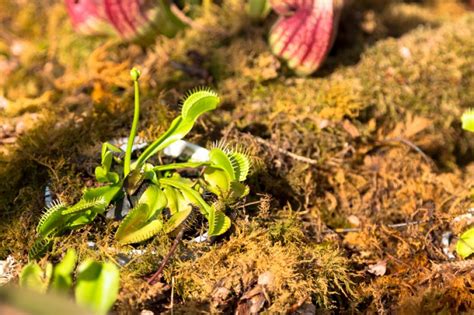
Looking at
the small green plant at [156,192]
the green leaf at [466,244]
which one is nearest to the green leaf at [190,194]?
the small green plant at [156,192]

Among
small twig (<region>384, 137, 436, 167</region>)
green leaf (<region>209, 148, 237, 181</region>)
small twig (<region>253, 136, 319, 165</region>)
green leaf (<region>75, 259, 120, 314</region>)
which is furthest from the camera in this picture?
small twig (<region>384, 137, 436, 167</region>)

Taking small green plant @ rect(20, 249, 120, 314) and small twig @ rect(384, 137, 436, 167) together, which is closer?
small green plant @ rect(20, 249, 120, 314)

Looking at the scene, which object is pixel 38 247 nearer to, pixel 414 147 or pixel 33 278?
pixel 33 278

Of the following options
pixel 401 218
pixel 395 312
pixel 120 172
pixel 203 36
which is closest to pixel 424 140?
pixel 401 218

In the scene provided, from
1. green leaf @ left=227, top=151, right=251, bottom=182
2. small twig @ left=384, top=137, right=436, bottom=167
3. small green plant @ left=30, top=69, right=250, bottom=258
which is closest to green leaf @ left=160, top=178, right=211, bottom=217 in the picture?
small green plant @ left=30, top=69, right=250, bottom=258

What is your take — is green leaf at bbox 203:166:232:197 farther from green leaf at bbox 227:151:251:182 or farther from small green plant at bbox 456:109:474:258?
small green plant at bbox 456:109:474:258

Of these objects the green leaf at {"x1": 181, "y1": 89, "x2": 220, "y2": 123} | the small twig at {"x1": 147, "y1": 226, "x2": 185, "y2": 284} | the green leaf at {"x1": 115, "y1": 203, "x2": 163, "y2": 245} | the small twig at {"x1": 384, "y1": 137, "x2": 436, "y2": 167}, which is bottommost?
the small twig at {"x1": 384, "y1": 137, "x2": 436, "y2": 167}

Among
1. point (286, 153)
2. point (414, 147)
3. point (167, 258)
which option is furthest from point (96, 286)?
point (414, 147)
